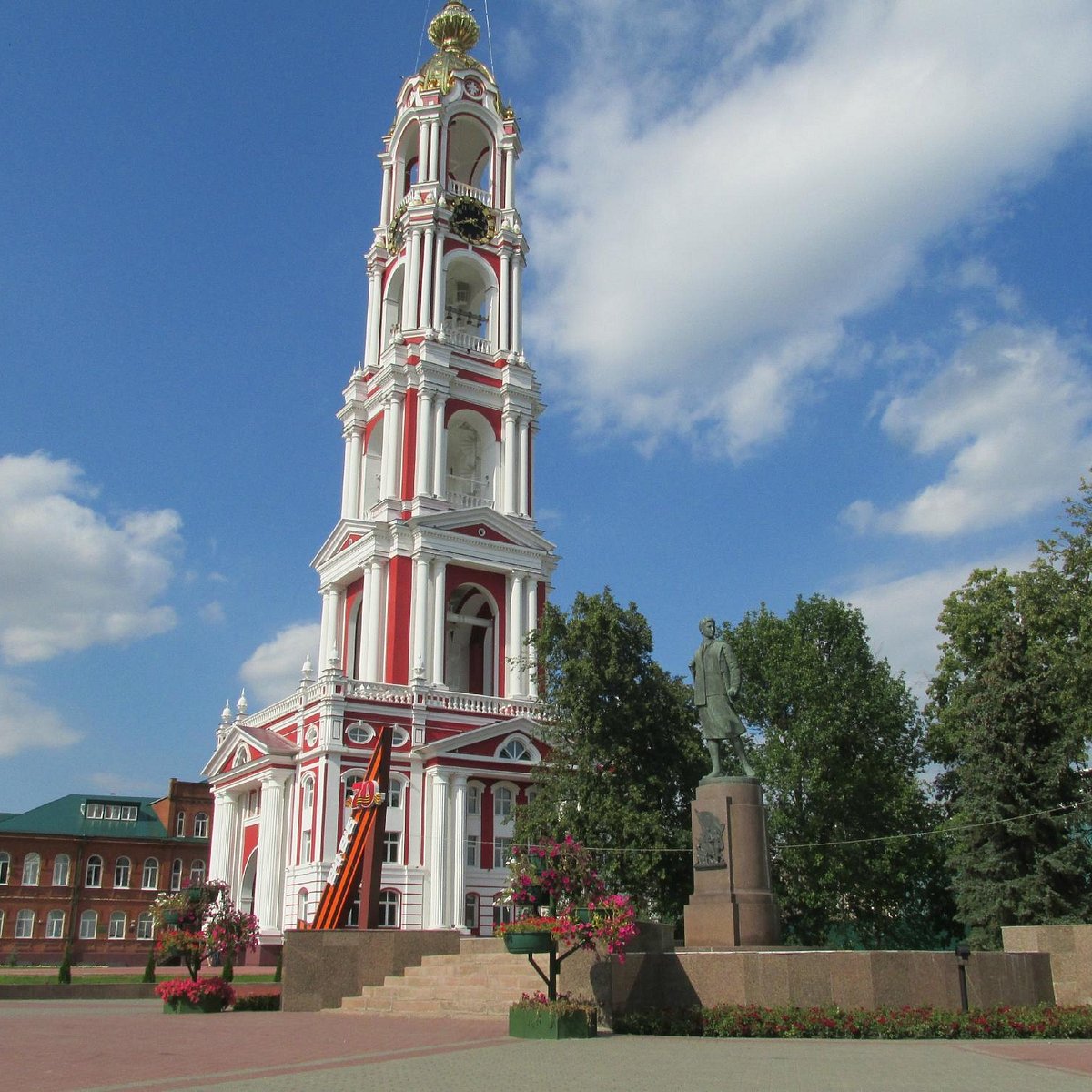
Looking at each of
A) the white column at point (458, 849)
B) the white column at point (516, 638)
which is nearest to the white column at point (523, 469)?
the white column at point (516, 638)

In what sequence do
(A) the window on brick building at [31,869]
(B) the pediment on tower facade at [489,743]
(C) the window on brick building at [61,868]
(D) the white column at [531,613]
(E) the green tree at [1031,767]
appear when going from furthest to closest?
(C) the window on brick building at [61,868]
(A) the window on brick building at [31,869]
(D) the white column at [531,613]
(B) the pediment on tower facade at [489,743]
(E) the green tree at [1031,767]

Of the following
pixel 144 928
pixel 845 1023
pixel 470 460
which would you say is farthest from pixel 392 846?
pixel 144 928

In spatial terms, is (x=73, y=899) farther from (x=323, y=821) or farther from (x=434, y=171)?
(x=434, y=171)

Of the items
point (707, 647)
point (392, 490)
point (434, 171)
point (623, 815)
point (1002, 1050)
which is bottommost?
point (1002, 1050)

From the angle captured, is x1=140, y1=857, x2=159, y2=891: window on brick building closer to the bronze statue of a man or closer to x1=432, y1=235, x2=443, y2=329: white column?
x1=432, y1=235, x2=443, y2=329: white column

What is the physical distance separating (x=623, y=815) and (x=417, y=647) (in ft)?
45.2

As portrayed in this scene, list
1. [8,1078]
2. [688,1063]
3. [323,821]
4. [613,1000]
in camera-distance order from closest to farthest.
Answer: [8,1078] < [688,1063] < [613,1000] < [323,821]

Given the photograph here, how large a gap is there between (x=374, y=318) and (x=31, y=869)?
36.1 meters

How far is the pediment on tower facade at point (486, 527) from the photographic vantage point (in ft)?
153

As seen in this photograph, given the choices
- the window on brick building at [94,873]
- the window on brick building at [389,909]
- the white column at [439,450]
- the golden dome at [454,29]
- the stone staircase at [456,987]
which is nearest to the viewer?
the stone staircase at [456,987]

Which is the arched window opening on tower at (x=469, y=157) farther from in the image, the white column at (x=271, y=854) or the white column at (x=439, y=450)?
the white column at (x=271, y=854)

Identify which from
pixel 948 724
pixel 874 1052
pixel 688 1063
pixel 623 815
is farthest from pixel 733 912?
pixel 948 724

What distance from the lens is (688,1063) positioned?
12.1 metres

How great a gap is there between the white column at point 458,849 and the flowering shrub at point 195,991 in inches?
811
